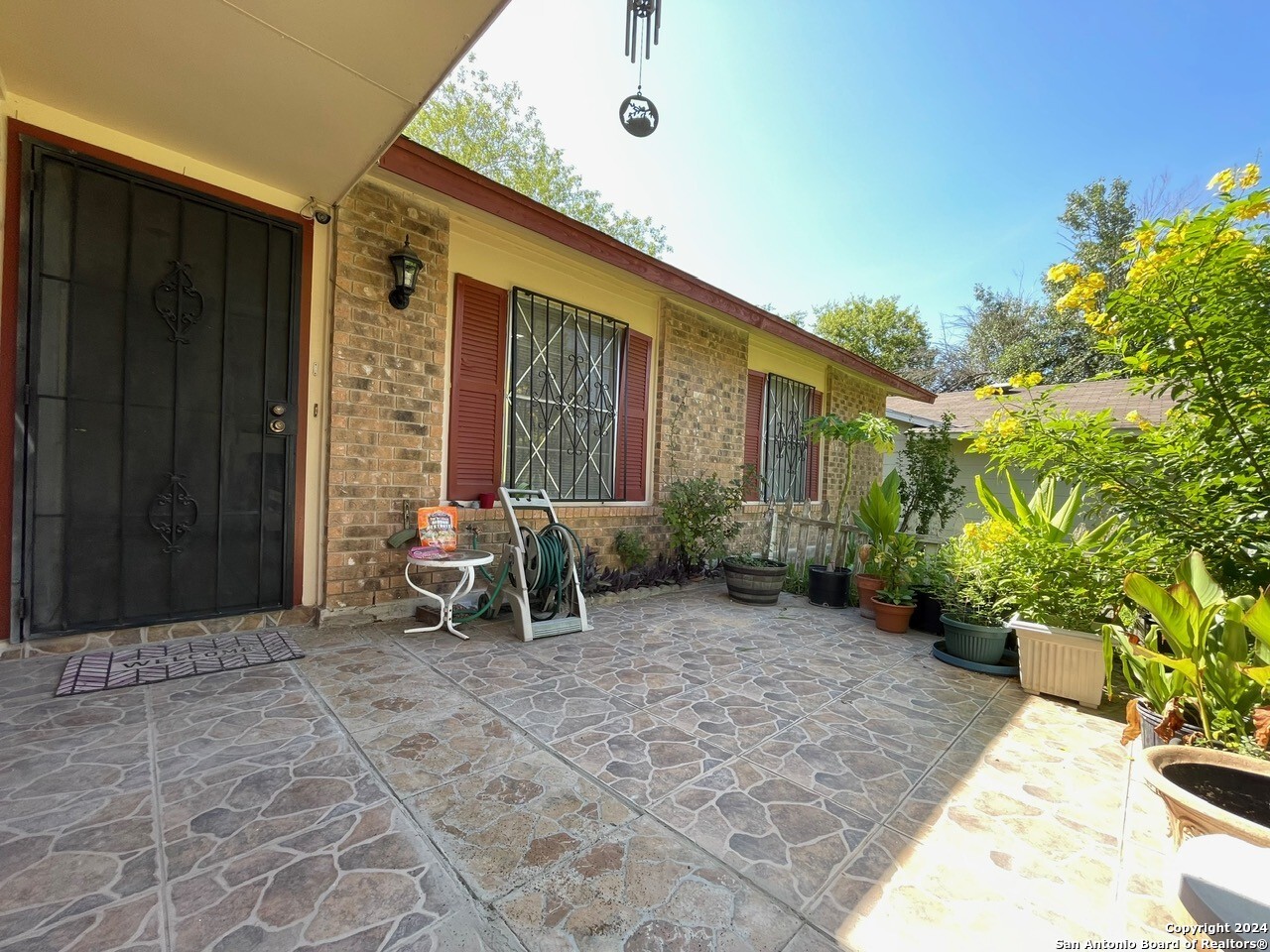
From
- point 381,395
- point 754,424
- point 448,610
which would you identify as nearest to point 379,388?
point 381,395

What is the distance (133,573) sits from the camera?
287 centimetres

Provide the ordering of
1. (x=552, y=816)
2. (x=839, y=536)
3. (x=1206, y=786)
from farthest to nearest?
1. (x=839, y=536)
2. (x=552, y=816)
3. (x=1206, y=786)

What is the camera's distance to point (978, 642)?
3363mm

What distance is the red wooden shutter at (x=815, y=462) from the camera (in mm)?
8359

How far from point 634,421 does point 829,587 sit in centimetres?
257

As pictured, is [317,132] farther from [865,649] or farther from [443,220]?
[865,649]

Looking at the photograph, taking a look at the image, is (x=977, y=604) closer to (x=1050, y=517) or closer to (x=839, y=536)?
(x=1050, y=517)

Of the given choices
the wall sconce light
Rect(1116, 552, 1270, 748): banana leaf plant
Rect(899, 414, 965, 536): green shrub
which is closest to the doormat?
the wall sconce light

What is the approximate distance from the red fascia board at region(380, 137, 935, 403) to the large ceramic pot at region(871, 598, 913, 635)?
3.44 meters

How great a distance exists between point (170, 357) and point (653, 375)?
3974mm

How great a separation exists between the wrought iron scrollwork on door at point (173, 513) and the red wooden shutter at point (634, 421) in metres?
3.39

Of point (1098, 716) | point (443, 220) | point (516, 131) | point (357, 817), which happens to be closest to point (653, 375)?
point (443, 220)

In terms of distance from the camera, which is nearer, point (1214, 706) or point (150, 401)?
point (1214, 706)

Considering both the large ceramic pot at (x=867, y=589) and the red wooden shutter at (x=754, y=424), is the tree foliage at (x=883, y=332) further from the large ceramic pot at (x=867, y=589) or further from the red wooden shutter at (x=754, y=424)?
the large ceramic pot at (x=867, y=589)
